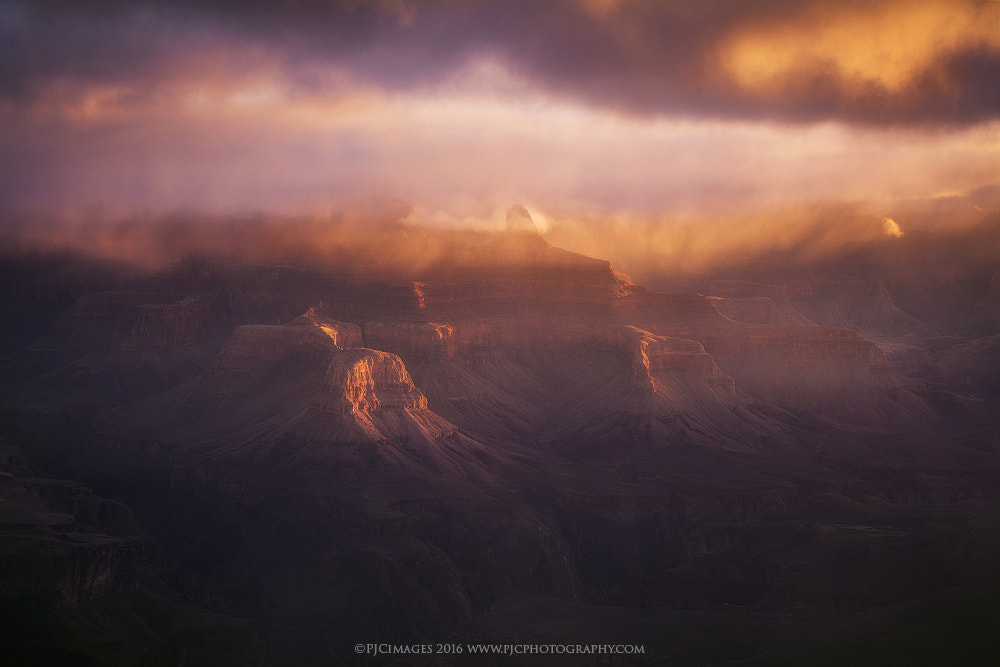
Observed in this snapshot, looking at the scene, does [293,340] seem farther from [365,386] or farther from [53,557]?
[53,557]

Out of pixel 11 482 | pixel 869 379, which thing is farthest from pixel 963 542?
pixel 869 379

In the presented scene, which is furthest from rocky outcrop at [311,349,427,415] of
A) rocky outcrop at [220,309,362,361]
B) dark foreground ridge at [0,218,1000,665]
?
rocky outcrop at [220,309,362,361]

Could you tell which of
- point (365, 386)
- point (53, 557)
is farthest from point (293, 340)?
point (53, 557)

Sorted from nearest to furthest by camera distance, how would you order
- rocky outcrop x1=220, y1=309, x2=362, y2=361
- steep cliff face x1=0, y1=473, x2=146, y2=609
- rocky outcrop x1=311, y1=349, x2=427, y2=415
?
steep cliff face x1=0, y1=473, x2=146, y2=609, rocky outcrop x1=311, y1=349, x2=427, y2=415, rocky outcrop x1=220, y1=309, x2=362, y2=361

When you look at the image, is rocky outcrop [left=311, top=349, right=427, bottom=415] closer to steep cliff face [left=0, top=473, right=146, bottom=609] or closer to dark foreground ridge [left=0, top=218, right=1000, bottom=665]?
dark foreground ridge [left=0, top=218, right=1000, bottom=665]

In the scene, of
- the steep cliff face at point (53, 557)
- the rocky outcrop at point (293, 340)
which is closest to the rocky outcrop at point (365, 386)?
the rocky outcrop at point (293, 340)

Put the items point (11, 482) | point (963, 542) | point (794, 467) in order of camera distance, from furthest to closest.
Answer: point (794, 467)
point (11, 482)
point (963, 542)

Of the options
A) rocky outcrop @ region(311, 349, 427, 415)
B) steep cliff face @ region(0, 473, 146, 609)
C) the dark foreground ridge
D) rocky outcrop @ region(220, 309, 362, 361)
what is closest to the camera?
steep cliff face @ region(0, 473, 146, 609)

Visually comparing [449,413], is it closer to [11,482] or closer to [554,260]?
[554,260]
